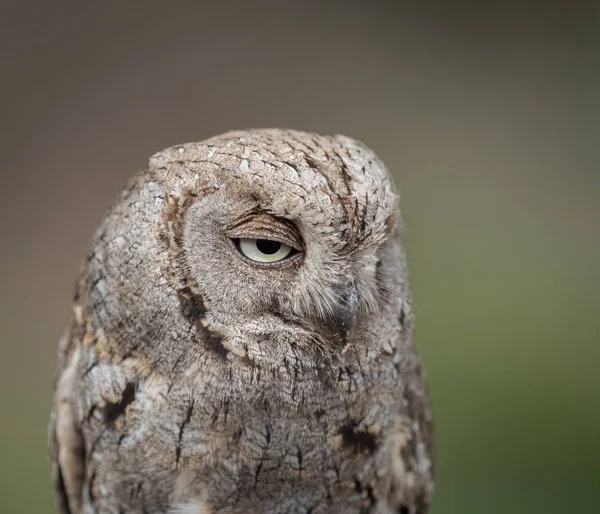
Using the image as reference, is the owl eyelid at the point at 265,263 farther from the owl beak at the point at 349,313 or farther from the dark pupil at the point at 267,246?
the owl beak at the point at 349,313

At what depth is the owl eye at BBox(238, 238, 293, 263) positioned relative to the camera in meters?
1.44

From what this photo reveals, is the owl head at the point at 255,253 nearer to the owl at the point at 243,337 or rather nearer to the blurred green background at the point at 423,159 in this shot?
the owl at the point at 243,337

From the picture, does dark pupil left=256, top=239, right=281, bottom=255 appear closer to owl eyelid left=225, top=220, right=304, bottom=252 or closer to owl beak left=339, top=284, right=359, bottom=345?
owl eyelid left=225, top=220, right=304, bottom=252

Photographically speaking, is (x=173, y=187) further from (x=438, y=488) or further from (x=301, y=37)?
(x=301, y=37)

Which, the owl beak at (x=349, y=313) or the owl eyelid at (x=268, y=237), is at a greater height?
the owl eyelid at (x=268, y=237)

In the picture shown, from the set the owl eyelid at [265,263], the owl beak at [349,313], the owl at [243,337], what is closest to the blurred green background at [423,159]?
the owl at [243,337]

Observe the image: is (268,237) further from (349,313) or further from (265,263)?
(349,313)

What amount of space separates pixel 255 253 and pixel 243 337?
19 cm

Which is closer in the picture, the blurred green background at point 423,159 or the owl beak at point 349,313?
the owl beak at point 349,313

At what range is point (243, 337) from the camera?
4.98 feet

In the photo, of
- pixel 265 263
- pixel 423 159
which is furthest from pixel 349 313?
pixel 423 159

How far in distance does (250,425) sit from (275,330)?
0.27m

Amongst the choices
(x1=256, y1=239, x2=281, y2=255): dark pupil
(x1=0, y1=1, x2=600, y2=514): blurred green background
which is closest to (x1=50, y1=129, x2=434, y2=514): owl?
(x1=256, y1=239, x2=281, y2=255): dark pupil

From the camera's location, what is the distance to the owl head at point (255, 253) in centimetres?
143
